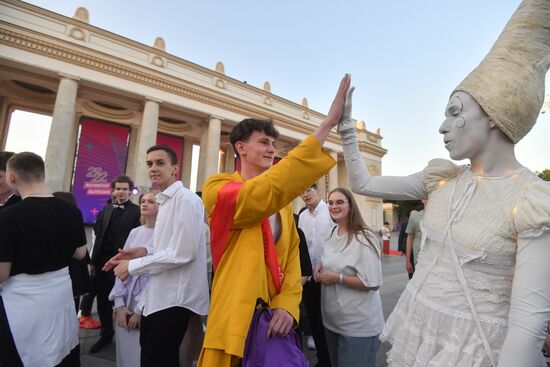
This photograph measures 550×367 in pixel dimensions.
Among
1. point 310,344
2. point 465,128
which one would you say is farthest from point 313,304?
point 465,128

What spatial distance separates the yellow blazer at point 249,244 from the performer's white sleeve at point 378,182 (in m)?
0.18

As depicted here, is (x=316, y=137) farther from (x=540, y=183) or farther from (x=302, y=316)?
(x=302, y=316)

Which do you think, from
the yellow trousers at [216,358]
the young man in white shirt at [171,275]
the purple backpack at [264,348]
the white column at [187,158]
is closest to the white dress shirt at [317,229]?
the young man in white shirt at [171,275]

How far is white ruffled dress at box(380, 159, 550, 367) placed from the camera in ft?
2.82

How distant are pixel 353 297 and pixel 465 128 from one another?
164cm

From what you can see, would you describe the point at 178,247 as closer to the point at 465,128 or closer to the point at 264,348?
the point at 264,348

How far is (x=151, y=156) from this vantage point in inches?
95.3

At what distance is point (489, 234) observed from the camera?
35.1 inches

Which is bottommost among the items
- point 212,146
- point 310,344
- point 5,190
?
point 310,344

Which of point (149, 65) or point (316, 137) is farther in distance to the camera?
point (149, 65)

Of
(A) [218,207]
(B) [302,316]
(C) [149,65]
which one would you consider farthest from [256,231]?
(C) [149,65]

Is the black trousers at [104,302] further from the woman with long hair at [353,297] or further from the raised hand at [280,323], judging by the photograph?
the raised hand at [280,323]

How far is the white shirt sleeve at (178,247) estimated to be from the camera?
1.90m

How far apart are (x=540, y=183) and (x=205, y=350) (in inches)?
56.3
